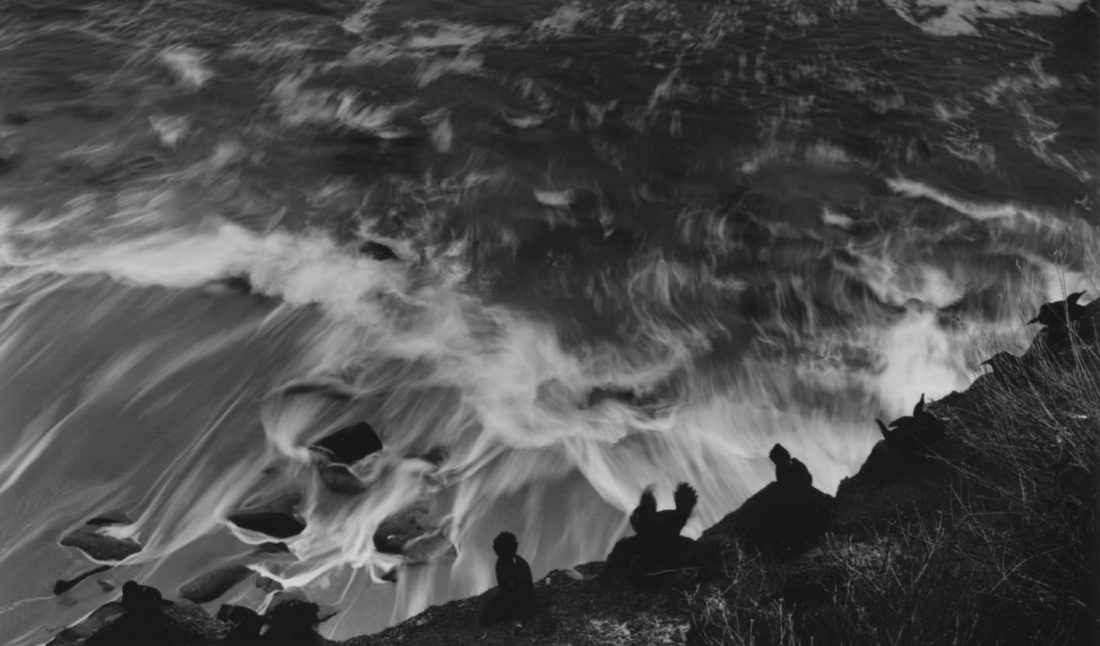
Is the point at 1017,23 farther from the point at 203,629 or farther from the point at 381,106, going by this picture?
the point at 203,629

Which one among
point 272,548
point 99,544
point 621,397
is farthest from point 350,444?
point 621,397

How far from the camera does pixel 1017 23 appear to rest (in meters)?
17.0

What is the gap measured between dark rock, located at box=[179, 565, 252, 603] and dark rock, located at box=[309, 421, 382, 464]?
4.77 ft

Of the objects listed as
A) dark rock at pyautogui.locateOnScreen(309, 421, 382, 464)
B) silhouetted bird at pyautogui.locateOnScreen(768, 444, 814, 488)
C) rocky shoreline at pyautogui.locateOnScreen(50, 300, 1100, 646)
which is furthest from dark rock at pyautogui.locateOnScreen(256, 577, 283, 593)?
silhouetted bird at pyautogui.locateOnScreen(768, 444, 814, 488)

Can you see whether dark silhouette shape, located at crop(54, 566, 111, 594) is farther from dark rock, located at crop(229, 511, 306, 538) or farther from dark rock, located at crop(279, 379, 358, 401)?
dark rock, located at crop(279, 379, 358, 401)

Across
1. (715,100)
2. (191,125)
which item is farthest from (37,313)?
(715,100)

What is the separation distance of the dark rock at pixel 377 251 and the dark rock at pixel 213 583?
499 cm

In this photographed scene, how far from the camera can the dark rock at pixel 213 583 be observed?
7621 mm

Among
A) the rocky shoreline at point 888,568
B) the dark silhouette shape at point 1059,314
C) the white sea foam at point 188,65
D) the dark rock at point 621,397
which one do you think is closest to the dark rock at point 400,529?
the rocky shoreline at point 888,568

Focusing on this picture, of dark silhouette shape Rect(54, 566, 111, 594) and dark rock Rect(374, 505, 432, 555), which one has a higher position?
dark silhouette shape Rect(54, 566, 111, 594)

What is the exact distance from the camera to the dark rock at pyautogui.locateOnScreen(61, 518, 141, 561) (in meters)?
8.04

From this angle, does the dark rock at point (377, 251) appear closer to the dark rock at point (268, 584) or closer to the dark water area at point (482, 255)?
the dark water area at point (482, 255)

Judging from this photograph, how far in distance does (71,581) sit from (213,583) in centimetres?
114

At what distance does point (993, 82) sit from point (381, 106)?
32.0 ft
